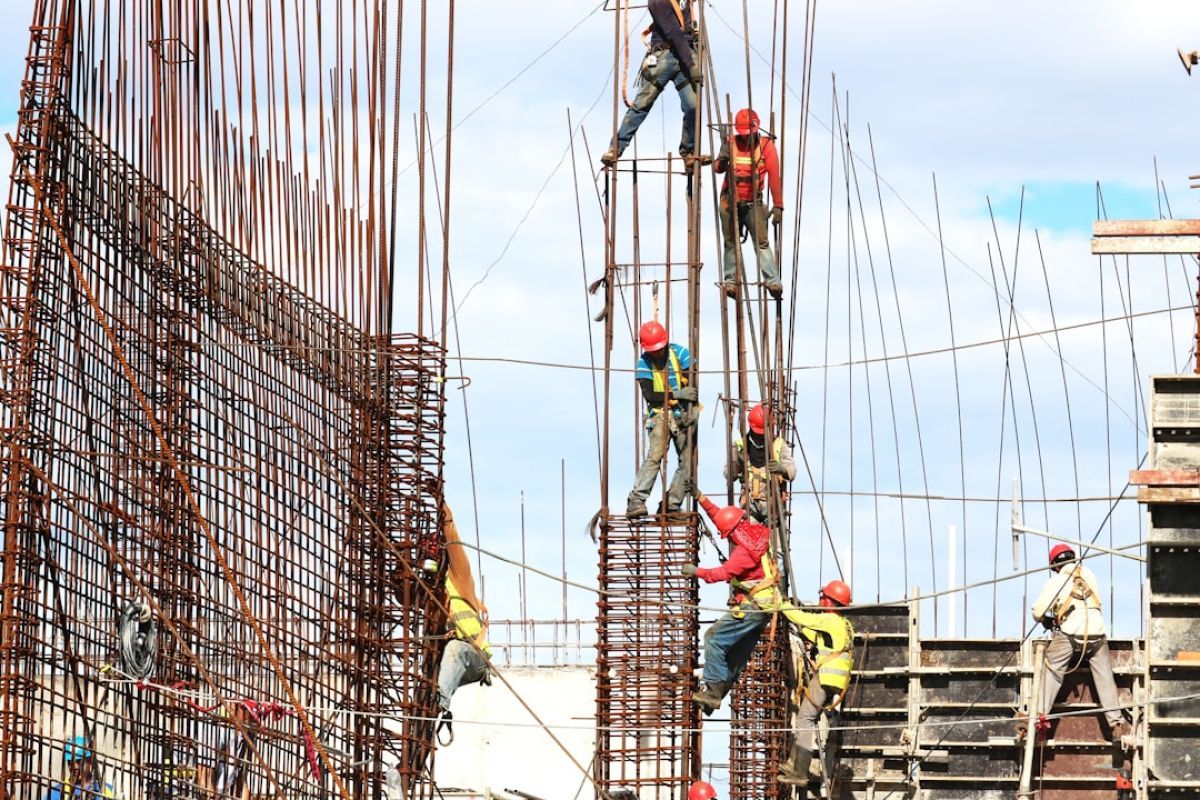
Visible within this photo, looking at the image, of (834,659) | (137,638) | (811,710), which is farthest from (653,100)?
(137,638)

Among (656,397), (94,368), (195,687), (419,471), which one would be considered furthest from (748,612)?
(94,368)

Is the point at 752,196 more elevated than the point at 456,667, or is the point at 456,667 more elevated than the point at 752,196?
the point at 752,196

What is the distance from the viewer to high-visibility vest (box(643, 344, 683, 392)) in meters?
20.5

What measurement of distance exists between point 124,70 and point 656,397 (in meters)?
5.62

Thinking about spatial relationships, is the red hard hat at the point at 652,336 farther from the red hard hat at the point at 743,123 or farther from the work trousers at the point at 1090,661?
the work trousers at the point at 1090,661

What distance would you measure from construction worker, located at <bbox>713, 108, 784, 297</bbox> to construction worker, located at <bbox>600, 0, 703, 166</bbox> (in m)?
0.70

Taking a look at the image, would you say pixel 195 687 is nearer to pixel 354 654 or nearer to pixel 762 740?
pixel 354 654

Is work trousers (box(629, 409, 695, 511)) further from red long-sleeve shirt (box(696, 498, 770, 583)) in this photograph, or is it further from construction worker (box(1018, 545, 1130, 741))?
construction worker (box(1018, 545, 1130, 741))

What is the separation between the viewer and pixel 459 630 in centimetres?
2111

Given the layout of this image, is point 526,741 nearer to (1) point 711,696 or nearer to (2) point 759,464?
(2) point 759,464

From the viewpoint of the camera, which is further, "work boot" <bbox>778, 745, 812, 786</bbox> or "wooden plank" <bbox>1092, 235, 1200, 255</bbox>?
"work boot" <bbox>778, 745, 812, 786</bbox>

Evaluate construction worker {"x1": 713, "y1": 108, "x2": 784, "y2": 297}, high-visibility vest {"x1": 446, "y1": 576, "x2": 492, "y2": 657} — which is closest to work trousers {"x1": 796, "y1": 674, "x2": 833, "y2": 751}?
high-visibility vest {"x1": 446, "y1": 576, "x2": 492, "y2": 657}

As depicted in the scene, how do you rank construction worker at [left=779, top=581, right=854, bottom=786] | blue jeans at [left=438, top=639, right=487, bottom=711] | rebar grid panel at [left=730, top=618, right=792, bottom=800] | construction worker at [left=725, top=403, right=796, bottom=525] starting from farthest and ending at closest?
rebar grid panel at [left=730, top=618, right=792, bottom=800], construction worker at [left=725, top=403, right=796, bottom=525], construction worker at [left=779, top=581, right=854, bottom=786], blue jeans at [left=438, top=639, right=487, bottom=711]

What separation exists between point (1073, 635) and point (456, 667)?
5.74 m
